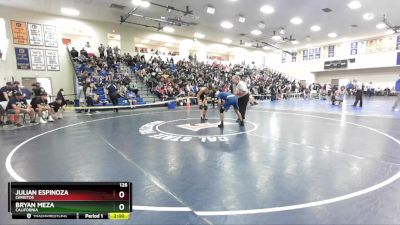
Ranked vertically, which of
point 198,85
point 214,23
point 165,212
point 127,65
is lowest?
point 165,212

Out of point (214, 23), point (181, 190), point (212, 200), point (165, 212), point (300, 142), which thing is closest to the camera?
point (165, 212)

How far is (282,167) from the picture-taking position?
3.61 m

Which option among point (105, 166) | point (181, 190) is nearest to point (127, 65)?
point (105, 166)

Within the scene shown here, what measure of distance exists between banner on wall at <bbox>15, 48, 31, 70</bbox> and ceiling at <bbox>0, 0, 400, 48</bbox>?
8.47 feet

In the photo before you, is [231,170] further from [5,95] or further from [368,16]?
[368,16]

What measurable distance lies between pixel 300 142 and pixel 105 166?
12.9 ft

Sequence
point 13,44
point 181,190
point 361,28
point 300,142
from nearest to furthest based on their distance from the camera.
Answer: point 181,190 → point 300,142 → point 13,44 → point 361,28

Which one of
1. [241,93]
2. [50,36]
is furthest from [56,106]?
[50,36]

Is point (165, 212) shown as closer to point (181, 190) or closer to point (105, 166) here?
point (181, 190)

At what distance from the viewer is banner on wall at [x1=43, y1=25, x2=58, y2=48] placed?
1573cm

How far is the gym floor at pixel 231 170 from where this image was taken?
2.35m

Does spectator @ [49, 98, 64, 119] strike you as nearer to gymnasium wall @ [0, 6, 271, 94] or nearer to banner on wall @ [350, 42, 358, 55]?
gymnasium wall @ [0, 6, 271, 94]

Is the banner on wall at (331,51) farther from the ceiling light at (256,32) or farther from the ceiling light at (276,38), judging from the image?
the ceiling light at (256,32)
